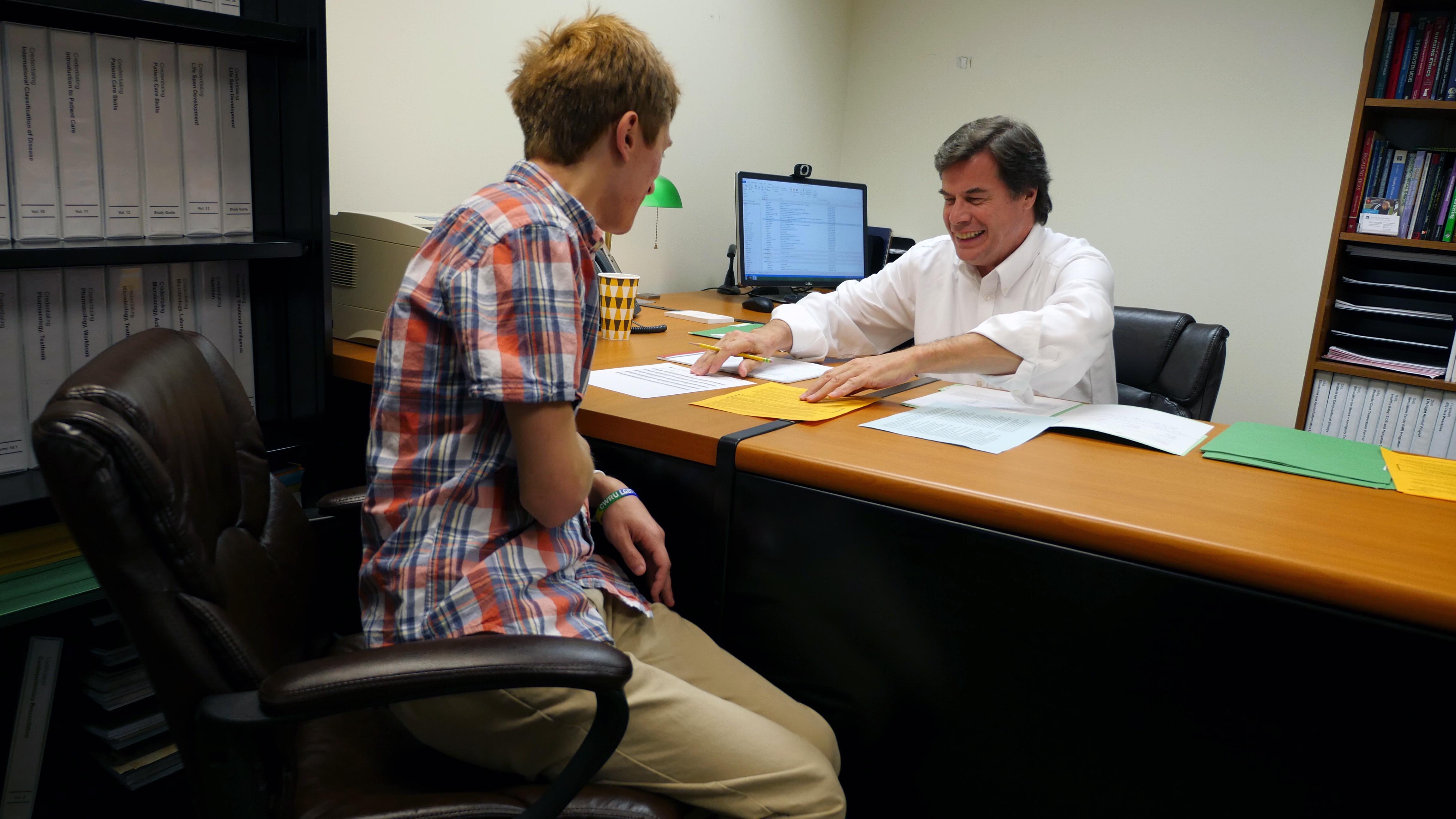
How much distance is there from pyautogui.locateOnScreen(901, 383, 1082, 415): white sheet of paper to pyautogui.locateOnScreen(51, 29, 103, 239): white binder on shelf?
1.31 meters

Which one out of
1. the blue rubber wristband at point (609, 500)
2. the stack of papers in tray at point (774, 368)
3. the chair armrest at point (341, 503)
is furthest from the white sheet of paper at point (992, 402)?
the chair armrest at point (341, 503)

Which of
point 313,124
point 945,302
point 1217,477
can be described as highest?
point 313,124

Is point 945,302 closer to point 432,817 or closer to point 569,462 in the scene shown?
point 569,462

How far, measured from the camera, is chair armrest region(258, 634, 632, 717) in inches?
26.7

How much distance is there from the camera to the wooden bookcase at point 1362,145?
8.60 ft

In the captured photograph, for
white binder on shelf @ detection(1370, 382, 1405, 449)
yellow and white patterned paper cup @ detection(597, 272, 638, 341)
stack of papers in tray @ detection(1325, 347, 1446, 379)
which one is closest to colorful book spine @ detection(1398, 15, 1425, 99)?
stack of papers in tray @ detection(1325, 347, 1446, 379)

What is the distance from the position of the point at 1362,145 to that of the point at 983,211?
179 centimetres

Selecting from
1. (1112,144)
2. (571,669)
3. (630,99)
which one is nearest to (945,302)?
(630,99)

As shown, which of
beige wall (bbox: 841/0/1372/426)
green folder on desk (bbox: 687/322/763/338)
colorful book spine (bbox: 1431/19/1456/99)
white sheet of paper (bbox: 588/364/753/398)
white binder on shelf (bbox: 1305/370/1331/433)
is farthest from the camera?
beige wall (bbox: 841/0/1372/426)

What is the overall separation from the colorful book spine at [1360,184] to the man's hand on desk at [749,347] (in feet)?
7.02

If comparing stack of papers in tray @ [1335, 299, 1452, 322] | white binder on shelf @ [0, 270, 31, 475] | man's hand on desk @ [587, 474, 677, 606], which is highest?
stack of papers in tray @ [1335, 299, 1452, 322]

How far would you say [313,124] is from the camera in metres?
1.38

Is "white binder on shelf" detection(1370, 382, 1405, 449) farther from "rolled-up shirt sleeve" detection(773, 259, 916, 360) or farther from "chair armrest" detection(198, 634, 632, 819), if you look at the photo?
"chair armrest" detection(198, 634, 632, 819)

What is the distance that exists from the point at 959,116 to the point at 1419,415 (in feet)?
6.35
